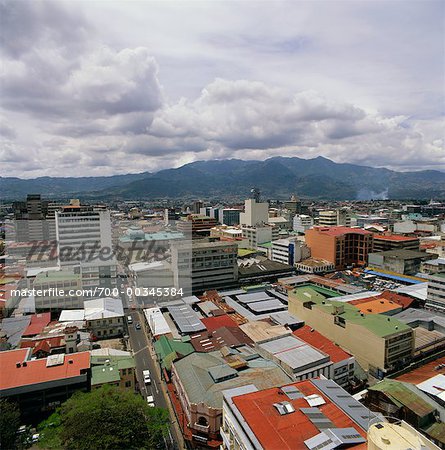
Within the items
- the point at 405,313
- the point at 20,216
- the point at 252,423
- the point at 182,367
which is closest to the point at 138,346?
the point at 182,367

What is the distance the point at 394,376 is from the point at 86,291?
35.1m

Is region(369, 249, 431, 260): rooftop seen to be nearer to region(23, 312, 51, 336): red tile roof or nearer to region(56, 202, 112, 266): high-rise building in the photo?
region(56, 202, 112, 266): high-rise building

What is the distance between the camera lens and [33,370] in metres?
21.8

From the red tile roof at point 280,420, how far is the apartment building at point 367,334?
1045 centimetres

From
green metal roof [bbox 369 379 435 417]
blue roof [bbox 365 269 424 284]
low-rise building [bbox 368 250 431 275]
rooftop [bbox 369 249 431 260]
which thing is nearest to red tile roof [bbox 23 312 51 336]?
green metal roof [bbox 369 379 435 417]

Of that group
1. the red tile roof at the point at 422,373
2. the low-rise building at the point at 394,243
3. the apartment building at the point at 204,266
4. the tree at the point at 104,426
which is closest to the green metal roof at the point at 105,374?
the tree at the point at 104,426

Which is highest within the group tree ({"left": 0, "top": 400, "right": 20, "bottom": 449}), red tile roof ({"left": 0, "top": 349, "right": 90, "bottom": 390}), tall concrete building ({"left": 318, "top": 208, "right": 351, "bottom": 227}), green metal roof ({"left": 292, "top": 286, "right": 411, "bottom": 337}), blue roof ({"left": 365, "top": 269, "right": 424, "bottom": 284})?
tall concrete building ({"left": 318, "top": 208, "right": 351, "bottom": 227})

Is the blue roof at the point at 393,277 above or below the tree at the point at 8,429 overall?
below

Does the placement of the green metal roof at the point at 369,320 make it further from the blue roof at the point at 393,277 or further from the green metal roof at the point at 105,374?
the blue roof at the point at 393,277

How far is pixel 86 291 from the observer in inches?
1628

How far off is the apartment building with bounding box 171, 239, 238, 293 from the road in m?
7.80

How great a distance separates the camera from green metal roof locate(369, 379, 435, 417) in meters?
18.7

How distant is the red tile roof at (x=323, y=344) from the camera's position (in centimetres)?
2434

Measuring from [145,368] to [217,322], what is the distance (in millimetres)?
8729
